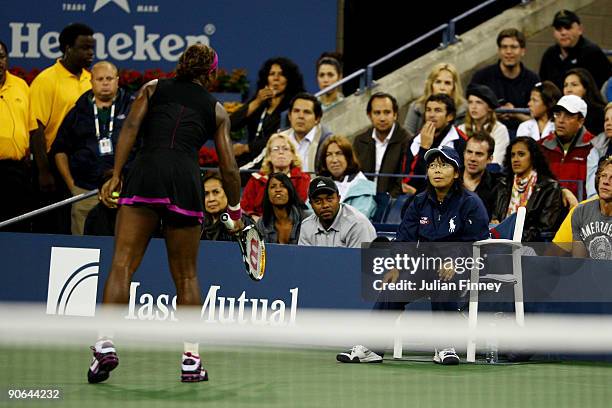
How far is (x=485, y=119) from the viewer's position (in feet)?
37.4

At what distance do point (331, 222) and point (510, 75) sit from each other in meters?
3.64

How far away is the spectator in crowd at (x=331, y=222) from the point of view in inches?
389

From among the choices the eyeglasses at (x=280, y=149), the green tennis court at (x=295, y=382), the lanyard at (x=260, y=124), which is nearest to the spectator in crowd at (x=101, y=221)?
the eyeglasses at (x=280, y=149)

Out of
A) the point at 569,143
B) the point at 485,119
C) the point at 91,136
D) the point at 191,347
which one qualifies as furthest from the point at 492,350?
the point at 91,136

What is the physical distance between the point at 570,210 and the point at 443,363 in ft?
5.74

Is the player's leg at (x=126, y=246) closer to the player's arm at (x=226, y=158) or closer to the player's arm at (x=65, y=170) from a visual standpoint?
the player's arm at (x=226, y=158)

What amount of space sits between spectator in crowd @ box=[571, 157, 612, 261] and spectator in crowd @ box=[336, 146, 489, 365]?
0.70 metres

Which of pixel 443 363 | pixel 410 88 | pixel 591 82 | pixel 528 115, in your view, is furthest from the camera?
pixel 410 88

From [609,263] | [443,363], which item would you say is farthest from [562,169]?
[443,363]

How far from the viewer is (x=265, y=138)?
12.4 meters

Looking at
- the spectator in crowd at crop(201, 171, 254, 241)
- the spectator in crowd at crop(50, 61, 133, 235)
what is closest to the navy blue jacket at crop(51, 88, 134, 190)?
the spectator in crowd at crop(50, 61, 133, 235)

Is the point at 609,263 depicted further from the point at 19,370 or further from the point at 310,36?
the point at 310,36

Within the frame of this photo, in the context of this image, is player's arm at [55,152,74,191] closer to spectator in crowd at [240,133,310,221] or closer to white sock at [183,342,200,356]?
spectator in crowd at [240,133,310,221]

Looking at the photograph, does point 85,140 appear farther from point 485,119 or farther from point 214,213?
point 485,119
